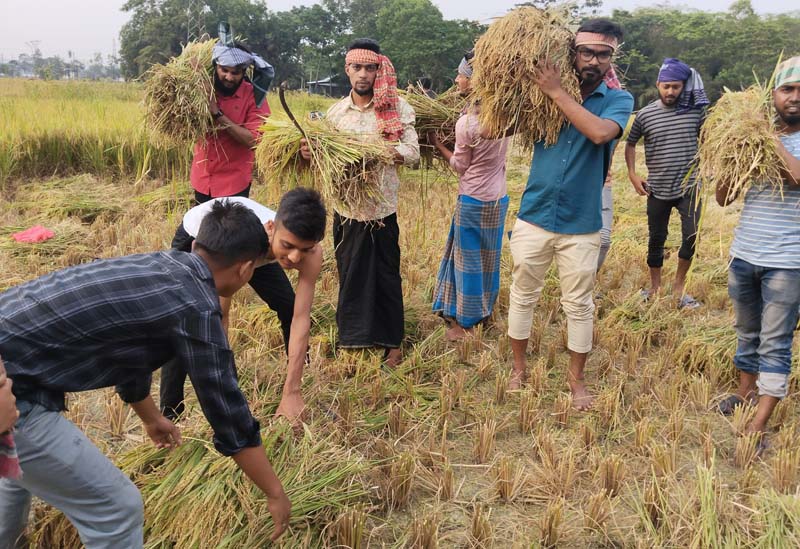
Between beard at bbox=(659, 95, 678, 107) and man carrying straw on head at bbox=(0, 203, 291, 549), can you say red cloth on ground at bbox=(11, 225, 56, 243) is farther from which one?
beard at bbox=(659, 95, 678, 107)

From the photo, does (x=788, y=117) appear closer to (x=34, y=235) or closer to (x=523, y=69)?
(x=523, y=69)

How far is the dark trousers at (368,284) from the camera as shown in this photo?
327 cm

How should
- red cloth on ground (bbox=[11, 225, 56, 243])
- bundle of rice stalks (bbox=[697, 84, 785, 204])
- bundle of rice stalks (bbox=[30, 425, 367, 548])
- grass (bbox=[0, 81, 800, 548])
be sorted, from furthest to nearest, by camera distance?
red cloth on ground (bbox=[11, 225, 56, 243]) < bundle of rice stalks (bbox=[697, 84, 785, 204]) < grass (bbox=[0, 81, 800, 548]) < bundle of rice stalks (bbox=[30, 425, 367, 548])

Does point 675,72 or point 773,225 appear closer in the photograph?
point 773,225

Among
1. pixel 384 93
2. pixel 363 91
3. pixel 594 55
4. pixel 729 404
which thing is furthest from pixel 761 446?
pixel 363 91

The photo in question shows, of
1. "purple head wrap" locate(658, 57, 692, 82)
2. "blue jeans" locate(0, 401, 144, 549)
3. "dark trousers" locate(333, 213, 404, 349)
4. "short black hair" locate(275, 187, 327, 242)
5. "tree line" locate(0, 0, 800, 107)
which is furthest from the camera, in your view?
"tree line" locate(0, 0, 800, 107)

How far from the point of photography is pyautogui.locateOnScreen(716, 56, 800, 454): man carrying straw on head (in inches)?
97.2

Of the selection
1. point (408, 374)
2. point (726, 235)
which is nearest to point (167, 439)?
point (408, 374)

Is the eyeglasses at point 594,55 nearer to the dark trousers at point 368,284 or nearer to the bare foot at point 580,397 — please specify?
the dark trousers at point 368,284

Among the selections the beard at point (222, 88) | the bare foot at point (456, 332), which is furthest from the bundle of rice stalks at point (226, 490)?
the beard at point (222, 88)

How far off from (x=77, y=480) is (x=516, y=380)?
7.17ft

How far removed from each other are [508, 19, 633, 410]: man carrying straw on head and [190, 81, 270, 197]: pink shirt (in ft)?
5.88

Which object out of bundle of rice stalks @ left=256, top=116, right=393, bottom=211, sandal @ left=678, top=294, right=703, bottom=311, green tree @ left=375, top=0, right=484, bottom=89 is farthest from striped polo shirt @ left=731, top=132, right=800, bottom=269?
green tree @ left=375, top=0, right=484, bottom=89

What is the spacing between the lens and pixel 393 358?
3.40m
